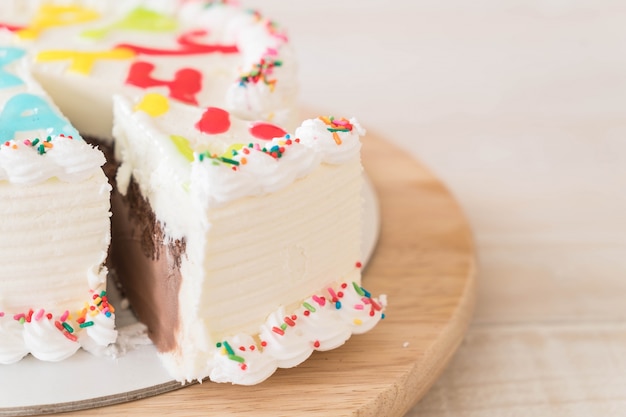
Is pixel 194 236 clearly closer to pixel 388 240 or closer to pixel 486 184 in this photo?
pixel 388 240

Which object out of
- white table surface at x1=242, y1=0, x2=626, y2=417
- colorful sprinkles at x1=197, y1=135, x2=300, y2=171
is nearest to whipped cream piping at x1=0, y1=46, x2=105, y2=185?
colorful sprinkles at x1=197, y1=135, x2=300, y2=171

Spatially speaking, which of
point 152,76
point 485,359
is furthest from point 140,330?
point 485,359

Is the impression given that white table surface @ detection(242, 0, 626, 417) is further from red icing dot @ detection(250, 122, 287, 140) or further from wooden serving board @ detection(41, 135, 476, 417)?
red icing dot @ detection(250, 122, 287, 140)

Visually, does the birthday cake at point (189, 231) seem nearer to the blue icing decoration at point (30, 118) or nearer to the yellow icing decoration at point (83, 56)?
the blue icing decoration at point (30, 118)

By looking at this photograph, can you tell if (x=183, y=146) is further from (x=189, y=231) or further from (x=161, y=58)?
(x=161, y=58)

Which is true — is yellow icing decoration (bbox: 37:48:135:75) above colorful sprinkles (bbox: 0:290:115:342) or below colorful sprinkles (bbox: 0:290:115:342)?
above
